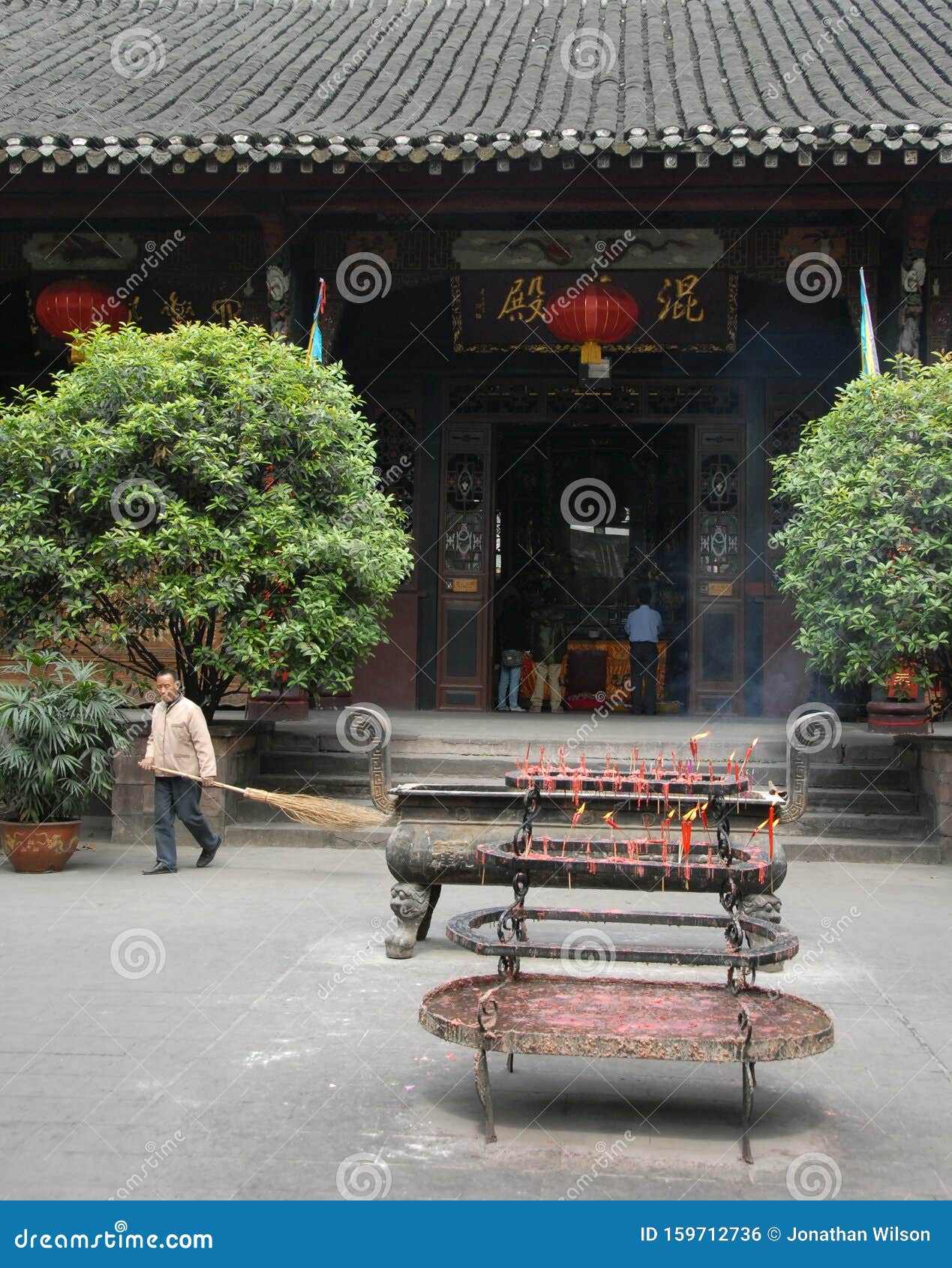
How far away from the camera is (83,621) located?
8.62m

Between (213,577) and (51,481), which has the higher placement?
(51,481)

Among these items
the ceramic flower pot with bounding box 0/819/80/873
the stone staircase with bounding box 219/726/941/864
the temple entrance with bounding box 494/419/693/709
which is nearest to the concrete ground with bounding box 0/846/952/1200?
the ceramic flower pot with bounding box 0/819/80/873

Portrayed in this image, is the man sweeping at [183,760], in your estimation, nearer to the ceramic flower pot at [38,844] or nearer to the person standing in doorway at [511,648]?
the ceramic flower pot at [38,844]

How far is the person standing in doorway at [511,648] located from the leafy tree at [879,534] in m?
4.77

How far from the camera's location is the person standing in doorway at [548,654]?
45.9 ft

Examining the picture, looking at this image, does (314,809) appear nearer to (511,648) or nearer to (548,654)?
(511,648)

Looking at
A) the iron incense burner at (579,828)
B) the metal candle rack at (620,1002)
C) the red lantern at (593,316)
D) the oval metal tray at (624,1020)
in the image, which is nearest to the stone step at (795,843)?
the iron incense burner at (579,828)

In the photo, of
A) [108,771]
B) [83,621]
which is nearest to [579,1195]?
[108,771]

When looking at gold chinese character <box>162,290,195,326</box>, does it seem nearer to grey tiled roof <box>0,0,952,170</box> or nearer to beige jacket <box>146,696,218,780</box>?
grey tiled roof <box>0,0,952,170</box>

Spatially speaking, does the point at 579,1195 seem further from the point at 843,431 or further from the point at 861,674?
the point at 843,431

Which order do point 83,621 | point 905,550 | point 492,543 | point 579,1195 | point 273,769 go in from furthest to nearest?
point 492,543
point 273,769
point 83,621
point 905,550
point 579,1195

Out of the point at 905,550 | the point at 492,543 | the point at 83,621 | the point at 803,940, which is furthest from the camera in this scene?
the point at 492,543

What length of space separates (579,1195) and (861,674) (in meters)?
5.67

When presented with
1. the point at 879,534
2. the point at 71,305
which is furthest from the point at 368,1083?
the point at 71,305
